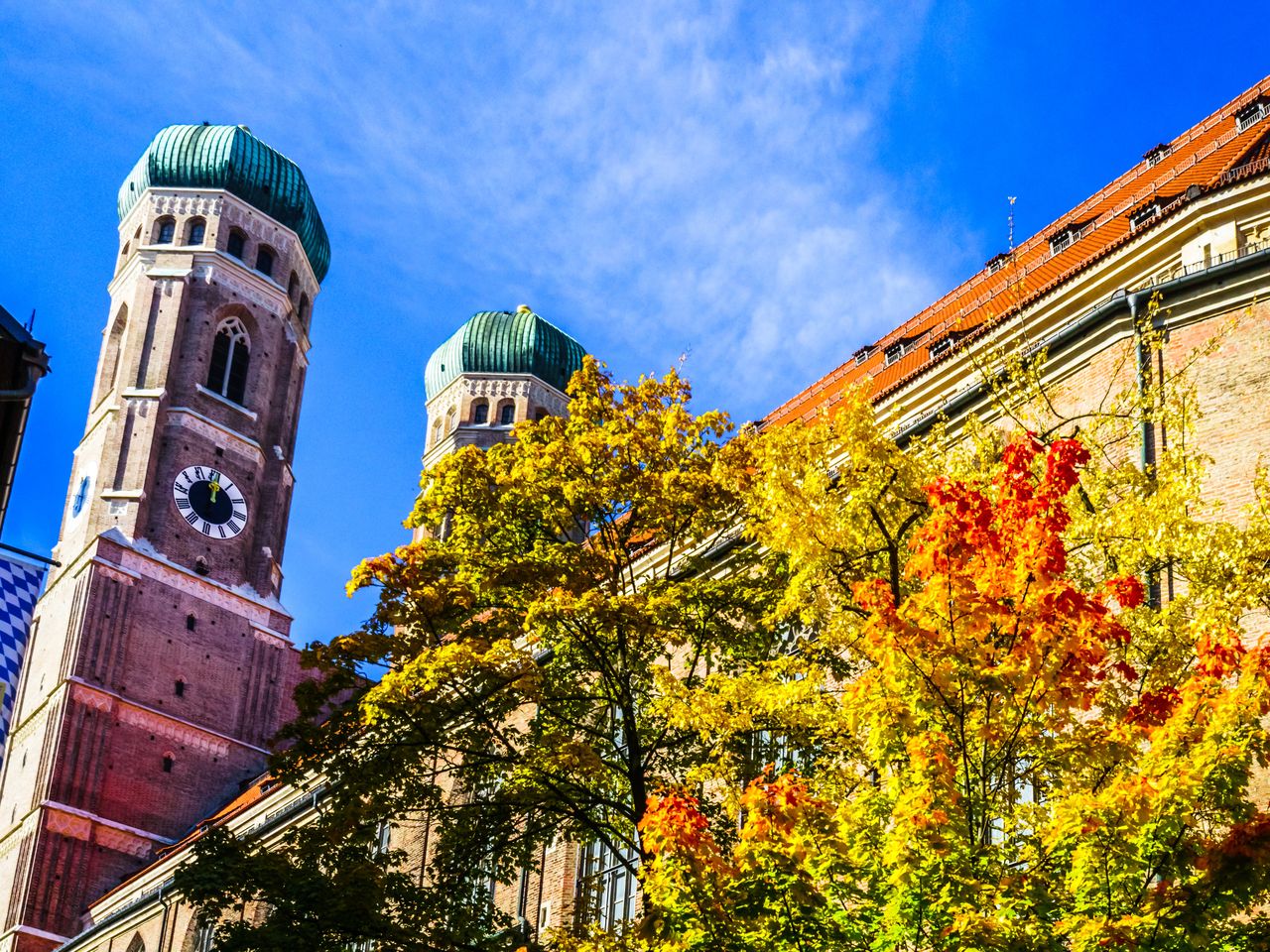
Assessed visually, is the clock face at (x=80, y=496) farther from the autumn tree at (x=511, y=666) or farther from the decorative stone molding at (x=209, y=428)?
the autumn tree at (x=511, y=666)

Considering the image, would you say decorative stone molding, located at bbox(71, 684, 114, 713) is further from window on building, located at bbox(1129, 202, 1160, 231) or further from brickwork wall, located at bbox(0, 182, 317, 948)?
window on building, located at bbox(1129, 202, 1160, 231)

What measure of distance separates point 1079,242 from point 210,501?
3977 centimetres

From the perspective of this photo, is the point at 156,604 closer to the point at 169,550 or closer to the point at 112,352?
the point at 169,550

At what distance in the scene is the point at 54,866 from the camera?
180 ft

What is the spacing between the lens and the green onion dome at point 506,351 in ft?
250

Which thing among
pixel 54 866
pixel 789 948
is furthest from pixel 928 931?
pixel 54 866

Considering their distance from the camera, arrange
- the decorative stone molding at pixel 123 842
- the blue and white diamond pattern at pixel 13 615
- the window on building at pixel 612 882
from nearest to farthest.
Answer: the blue and white diamond pattern at pixel 13 615 → the window on building at pixel 612 882 → the decorative stone molding at pixel 123 842

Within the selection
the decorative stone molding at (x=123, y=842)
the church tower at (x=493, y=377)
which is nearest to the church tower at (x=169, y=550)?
the decorative stone molding at (x=123, y=842)

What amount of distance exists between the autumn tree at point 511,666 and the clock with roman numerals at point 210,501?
42.3 meters

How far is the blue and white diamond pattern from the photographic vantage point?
1395 cm

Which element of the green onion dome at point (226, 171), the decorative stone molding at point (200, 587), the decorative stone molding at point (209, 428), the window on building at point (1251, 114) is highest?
the green onion dome at point (226, 171)

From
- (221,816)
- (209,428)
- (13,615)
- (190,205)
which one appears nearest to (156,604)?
(209,428)

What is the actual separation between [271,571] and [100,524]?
6.51m

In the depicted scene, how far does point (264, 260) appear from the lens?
66.5 metres
